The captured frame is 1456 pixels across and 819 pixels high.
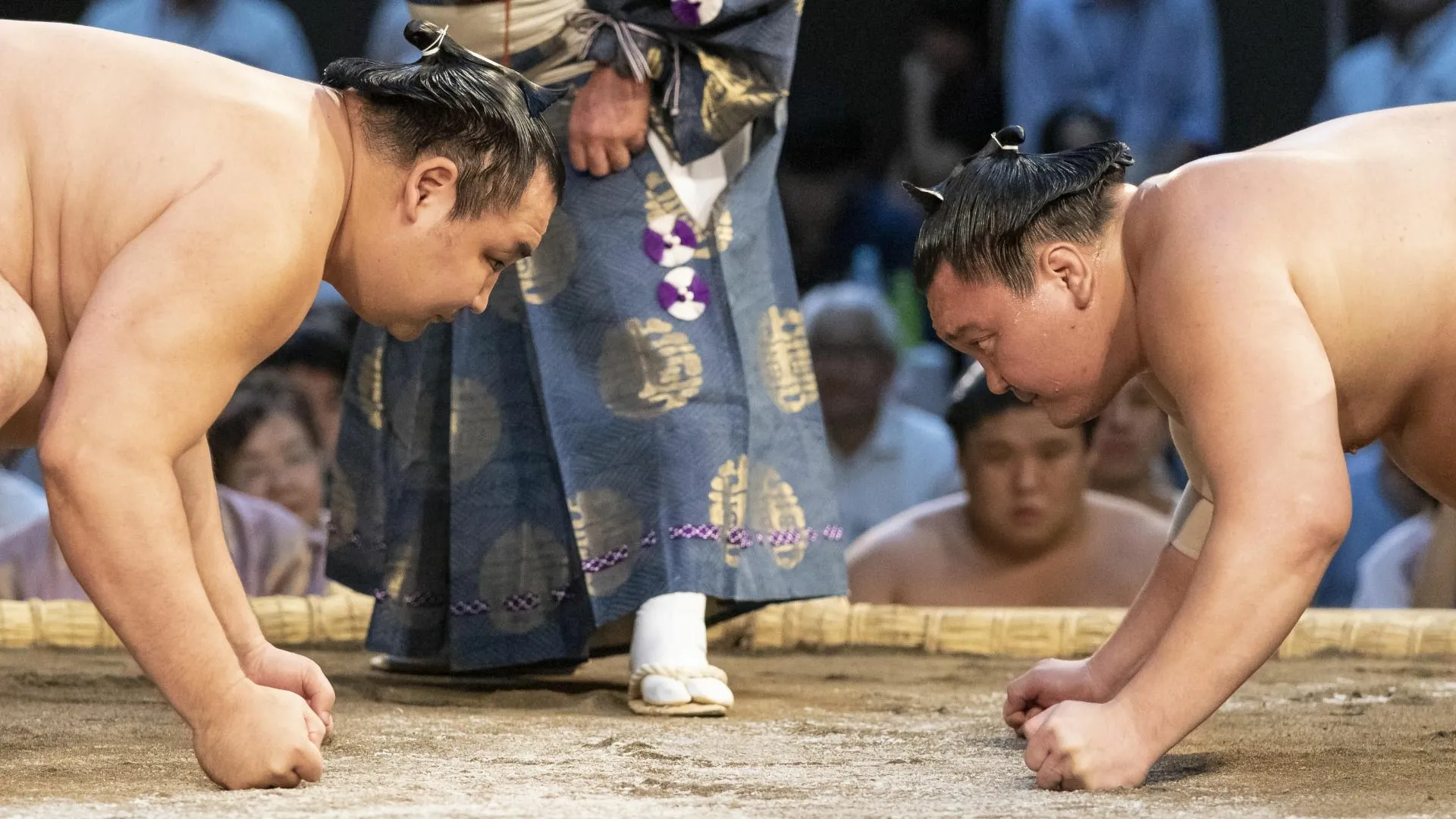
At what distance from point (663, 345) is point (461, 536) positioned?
44 cm

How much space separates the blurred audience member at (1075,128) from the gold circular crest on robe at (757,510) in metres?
2.33

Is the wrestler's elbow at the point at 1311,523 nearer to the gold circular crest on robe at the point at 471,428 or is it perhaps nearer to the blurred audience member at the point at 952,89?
the gold circular crest on robe at the point at 471,428

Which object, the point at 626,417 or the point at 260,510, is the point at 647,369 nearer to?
the point at 626,417

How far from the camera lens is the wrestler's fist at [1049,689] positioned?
2.25 metres

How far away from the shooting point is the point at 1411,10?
15.5ft

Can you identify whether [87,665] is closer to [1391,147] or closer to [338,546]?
[338,546]

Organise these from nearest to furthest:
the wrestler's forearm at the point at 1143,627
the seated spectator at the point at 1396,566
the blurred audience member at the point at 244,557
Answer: the wrestler's forearm at the point at 1143,627, the blurred audience member at the point at 244,557, the seated spectator at the point at 1396,566

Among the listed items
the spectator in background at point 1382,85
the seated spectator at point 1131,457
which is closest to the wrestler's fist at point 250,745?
the seated spectator at point 1131,457

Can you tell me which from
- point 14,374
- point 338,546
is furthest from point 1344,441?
point 338,546

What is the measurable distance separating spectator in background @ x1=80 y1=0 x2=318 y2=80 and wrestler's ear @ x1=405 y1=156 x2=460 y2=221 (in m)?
3.04

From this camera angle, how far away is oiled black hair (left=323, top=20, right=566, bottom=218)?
2053mm

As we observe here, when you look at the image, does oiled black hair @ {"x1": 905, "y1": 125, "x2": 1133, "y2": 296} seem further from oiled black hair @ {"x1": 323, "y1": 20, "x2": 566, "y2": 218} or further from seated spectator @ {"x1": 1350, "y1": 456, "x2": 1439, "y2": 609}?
seated spectator @ {"x1": 1350, "y1": 456, "x2": 1439, "y2": 609}

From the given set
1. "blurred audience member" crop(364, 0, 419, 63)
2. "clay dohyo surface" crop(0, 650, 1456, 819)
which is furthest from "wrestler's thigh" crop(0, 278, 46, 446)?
"blurred audience member" crop(364, 0, 419, 63)

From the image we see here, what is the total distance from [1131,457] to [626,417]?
2.08 m
